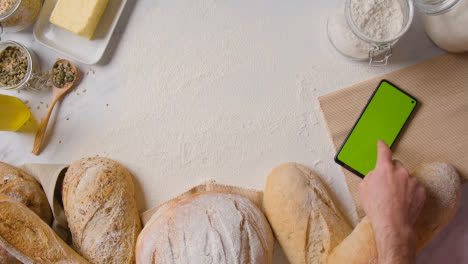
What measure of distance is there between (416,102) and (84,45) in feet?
3.04

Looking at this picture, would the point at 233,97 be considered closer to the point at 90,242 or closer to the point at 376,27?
the point at 376,27

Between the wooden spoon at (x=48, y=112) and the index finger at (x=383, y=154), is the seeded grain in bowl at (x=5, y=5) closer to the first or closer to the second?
the wooden spoon at (x=48, y=112)

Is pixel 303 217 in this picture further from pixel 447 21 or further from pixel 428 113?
pixel 447 21

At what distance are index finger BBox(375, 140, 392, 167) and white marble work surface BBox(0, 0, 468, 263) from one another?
0.15 metres

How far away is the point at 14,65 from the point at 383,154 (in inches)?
39.4

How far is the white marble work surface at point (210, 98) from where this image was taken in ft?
3.12

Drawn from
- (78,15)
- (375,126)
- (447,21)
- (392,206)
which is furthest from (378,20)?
(78,15)

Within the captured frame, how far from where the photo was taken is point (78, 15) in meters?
0.95

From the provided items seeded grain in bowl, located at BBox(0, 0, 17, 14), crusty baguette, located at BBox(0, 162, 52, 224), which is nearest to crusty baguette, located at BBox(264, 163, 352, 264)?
crusty baguette, located at BBox(0, 162, 52, 224)

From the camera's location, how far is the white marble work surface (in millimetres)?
950

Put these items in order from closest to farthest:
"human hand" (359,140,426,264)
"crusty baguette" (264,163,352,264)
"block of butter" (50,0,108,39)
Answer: "human hand" (359,140,426,264)
"crusty baguette" (264,163,352,264)
"block of butter" (50,0,108,39)

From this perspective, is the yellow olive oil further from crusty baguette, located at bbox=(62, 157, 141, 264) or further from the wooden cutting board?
the wooden cutting board

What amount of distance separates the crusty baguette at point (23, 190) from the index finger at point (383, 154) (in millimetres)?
855

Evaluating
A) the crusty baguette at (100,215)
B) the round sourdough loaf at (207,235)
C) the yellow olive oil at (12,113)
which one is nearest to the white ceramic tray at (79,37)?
the yellow olive oil at (12,113)
